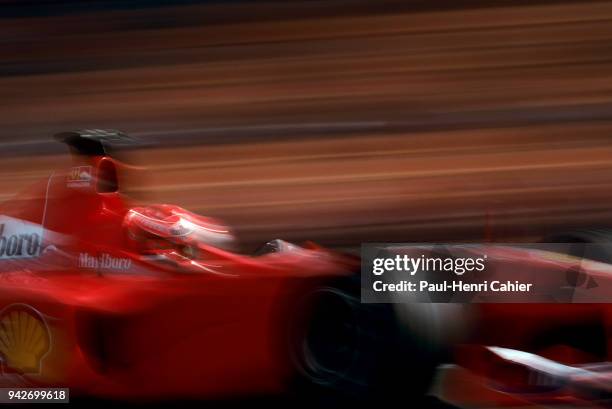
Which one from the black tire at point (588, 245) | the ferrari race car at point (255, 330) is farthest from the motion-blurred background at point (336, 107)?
the ferrari race car at point (255, 330)

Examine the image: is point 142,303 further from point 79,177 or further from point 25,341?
point 79,177

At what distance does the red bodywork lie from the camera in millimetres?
3043

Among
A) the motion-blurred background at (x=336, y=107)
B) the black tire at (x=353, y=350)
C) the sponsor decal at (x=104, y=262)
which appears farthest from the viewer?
the motion-blurred background at (x=336, y=107)

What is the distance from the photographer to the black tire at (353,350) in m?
2.95

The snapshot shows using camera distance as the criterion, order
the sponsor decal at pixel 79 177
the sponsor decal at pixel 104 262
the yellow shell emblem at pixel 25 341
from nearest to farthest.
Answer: the yellow shell emblem at pixel 25 341 < the sponsor decal at pixel 104 262 < the sponsor decal at pixel 79 177

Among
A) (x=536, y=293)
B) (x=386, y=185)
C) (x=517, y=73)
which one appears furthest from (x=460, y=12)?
(x=536, y=293)

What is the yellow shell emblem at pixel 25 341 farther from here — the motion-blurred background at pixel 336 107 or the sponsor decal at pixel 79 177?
the motion-blurred background at pixel 336 107

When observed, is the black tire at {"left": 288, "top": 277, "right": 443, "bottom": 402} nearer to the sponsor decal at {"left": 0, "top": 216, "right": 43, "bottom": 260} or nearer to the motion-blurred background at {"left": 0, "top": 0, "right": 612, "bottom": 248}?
the sponsor decal at {"left": 0, "top": 216, "right": 43, "bottom": 260}

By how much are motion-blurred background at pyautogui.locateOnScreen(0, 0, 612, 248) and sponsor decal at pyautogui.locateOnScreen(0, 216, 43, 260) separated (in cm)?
232

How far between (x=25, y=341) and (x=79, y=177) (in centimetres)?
59

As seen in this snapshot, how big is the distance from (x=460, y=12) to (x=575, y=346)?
469 centimetres

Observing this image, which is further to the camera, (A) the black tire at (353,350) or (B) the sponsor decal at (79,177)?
(B) the sponsor decal at (79,177)

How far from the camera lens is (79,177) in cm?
337

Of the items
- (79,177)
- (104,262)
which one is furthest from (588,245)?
(79,177)
